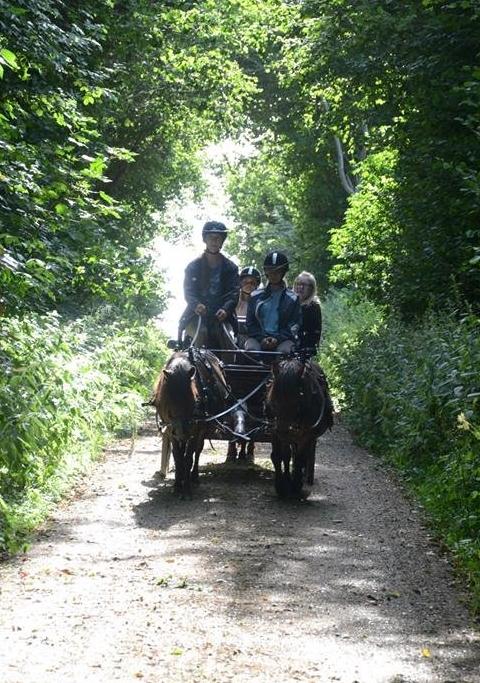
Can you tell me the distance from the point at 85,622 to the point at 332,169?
37746 millimetres

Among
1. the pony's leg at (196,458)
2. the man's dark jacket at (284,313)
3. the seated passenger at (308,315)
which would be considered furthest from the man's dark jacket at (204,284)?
the pony's leg at (196,458)

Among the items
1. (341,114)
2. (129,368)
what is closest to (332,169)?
(341,114)

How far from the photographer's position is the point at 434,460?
11953 millimetres

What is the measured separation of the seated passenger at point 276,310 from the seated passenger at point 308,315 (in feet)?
0.79

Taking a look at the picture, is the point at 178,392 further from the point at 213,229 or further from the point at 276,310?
the point at 213,229

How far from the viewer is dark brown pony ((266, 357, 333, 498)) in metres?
10.3

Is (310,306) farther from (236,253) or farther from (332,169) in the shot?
(236,253)

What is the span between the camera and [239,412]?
38.0ft

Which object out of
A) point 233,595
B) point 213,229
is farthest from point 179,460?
point 233,595

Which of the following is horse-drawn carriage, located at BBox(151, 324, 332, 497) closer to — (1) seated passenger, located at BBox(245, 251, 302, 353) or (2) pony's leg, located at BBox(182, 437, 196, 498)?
(2) pony's leg, located at BBox(182, 437, 196, 498)

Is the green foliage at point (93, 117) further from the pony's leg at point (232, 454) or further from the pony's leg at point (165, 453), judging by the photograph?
the pony's leg at point (232, 454)

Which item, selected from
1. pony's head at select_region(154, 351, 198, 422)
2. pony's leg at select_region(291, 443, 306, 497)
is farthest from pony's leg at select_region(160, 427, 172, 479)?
pony's leg at select_region(291, 443, 306, 497)

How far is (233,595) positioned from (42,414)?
3202 mm

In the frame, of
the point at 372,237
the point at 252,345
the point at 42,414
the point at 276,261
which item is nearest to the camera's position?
the point at 42,414
